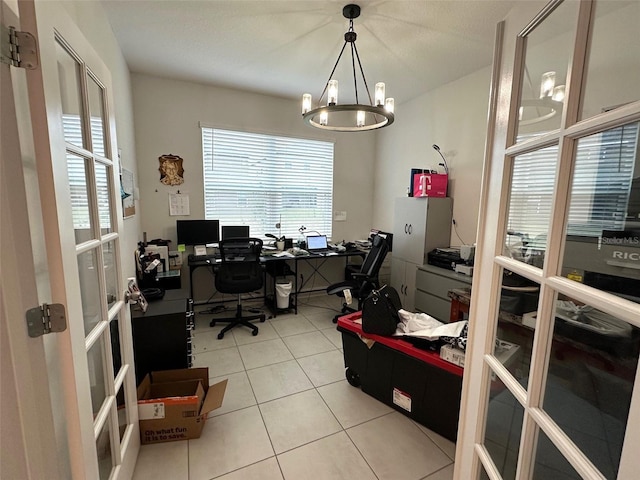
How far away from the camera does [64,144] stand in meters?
0.89

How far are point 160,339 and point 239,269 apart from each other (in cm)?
118

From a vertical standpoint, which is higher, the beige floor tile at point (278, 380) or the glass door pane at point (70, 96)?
the glass door pane at point (70, 96)

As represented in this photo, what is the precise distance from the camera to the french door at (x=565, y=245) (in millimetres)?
651

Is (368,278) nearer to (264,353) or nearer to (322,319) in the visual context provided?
(322,319)

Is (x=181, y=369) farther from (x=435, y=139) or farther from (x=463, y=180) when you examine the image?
(x=435, y=139)

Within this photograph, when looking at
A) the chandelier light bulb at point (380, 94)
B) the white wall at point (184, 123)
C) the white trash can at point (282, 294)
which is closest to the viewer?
the chandelier light bulb at point (380, 94)

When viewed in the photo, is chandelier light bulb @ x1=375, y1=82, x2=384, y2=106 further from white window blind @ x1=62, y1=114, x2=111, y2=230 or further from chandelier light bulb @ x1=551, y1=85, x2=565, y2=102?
white window blind @ x1=62, y1=114, x2=111, y2=230

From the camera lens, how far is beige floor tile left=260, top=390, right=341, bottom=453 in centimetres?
178

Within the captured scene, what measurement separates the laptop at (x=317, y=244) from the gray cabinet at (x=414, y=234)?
3.32 feet

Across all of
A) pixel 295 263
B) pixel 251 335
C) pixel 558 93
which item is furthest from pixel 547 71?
pixel 295 263

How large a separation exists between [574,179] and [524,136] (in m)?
0.25

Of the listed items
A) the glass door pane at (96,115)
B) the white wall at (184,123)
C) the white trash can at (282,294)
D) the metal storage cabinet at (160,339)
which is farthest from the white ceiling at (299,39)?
the white trash can at (282,294)

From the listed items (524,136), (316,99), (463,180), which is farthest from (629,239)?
(316,99)

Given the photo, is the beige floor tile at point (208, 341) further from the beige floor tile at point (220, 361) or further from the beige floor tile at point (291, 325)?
the beige floor tile at point (291, 325)
